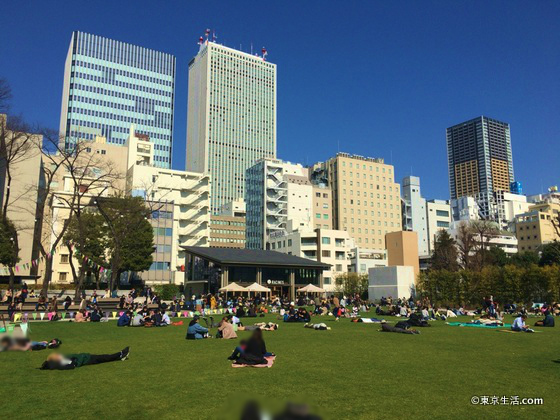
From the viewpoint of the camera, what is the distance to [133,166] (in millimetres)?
83812

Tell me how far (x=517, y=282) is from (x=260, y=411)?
46779 millimetres

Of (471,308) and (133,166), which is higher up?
(133,166)

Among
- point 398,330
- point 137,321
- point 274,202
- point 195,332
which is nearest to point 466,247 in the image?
point 398,330

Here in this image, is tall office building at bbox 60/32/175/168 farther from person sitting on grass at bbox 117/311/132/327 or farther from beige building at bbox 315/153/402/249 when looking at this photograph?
person sitting on grass at bbox 117/311/132/327

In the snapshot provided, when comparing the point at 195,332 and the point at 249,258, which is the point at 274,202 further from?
the point at 195,332

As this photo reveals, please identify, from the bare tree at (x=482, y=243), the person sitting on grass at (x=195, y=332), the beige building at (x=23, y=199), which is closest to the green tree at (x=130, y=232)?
the beige building at (x=23, y=199)

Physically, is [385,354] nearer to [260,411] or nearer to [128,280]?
[260,411]

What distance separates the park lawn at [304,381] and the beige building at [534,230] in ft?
377

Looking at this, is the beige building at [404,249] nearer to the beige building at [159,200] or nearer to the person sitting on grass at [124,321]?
the beige building at [159,200]

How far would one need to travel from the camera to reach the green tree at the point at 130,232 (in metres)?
52.3

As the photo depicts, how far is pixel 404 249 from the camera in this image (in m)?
79.3

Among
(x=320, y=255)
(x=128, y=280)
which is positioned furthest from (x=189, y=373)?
(x=320, y=255)

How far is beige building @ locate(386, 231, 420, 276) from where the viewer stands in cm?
7962

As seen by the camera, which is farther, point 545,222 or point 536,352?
point 545,222
